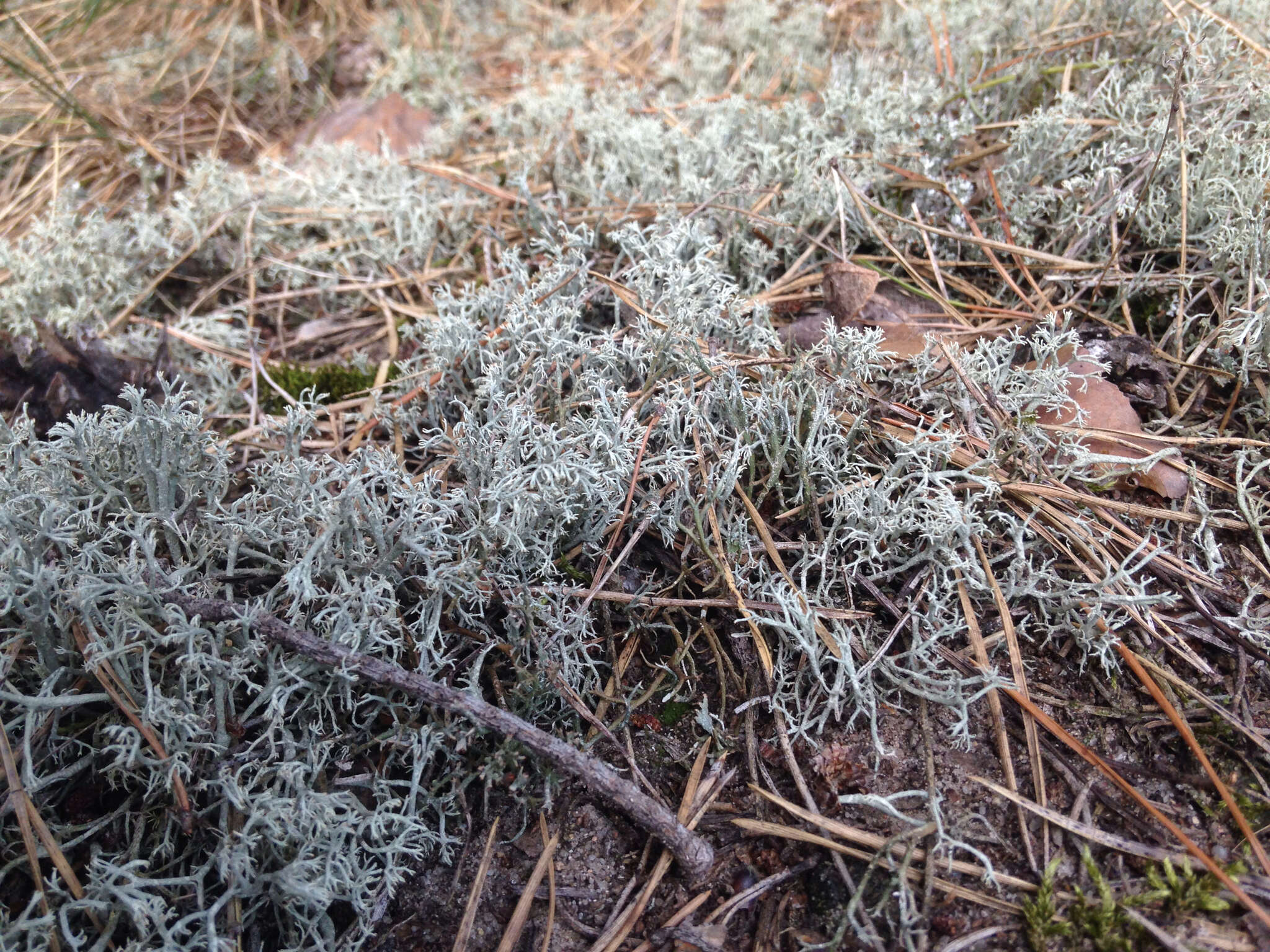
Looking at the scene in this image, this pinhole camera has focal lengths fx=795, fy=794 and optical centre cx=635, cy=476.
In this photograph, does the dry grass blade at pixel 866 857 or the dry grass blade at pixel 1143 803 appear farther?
the dry grass blade at pixel 866 857

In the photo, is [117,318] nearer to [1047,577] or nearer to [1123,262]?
[1047,577]

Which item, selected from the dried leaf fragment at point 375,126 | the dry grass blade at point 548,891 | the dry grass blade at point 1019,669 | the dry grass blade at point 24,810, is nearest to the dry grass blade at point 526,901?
the dry grass blade at point 548,891

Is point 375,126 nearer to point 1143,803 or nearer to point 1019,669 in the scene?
point 1019,669

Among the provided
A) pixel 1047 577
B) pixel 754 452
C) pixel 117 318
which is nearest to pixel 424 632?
pixel 754 452

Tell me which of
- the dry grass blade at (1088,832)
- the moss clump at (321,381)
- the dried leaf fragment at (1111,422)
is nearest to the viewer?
the dry grass blade at (1088,832)

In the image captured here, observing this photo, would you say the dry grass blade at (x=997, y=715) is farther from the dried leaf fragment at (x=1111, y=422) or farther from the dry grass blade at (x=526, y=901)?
the dry grass blade at (x=526, y=901)

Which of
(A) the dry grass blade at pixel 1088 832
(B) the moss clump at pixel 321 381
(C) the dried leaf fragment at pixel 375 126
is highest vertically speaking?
(C) the dried leaf fragment at pixel 375 126

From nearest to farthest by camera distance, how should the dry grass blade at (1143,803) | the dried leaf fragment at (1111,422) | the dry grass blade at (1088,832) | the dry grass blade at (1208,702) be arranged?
the dry grass blade at (1143,803)
the dry grass blade at (1088,832)
the dry grass blade at (1208,702)
the dried leaf fragment at (1111,422)

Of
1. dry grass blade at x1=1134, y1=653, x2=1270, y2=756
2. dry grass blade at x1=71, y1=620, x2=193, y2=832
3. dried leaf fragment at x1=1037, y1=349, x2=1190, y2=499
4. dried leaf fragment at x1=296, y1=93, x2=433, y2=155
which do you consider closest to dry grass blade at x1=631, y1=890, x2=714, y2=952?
dry grass blade at x1=71, y1=620, x2=193, y2=832
